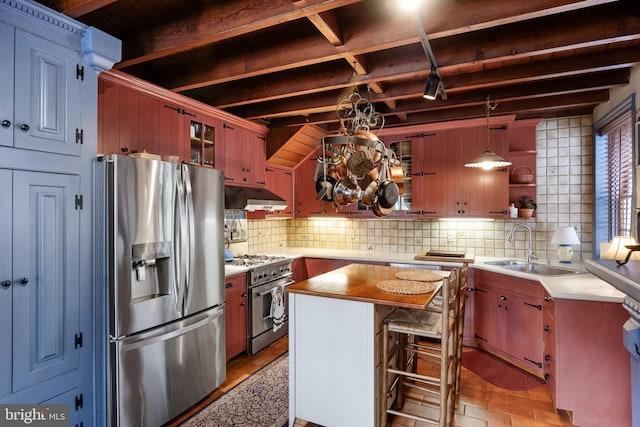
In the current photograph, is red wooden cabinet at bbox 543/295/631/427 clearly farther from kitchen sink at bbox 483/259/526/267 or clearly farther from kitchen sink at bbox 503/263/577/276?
kitchen sink at bbox 483/259/526/267

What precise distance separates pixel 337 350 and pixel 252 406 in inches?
36.3

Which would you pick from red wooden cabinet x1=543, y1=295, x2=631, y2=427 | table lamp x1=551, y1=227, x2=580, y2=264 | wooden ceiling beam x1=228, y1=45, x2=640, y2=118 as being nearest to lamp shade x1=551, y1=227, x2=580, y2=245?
table lamp x1=551, y1=227, x2=580, y2=264

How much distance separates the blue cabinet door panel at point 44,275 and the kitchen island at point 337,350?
4.32 ft

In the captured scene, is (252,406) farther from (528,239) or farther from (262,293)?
(528,239)

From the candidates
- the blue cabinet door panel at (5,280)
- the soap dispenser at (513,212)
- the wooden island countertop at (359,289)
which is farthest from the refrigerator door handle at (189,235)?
the soap dispenser at (513,212)

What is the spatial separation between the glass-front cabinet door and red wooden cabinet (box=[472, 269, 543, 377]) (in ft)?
9.72

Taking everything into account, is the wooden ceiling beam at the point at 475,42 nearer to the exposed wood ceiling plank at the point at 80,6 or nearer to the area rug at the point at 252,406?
the exposed wood ceiling plank at the point at 80,6

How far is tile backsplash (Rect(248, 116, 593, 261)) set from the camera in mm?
3734

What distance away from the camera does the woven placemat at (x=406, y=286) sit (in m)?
2.18

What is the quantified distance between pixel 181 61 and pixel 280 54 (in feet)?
3.25

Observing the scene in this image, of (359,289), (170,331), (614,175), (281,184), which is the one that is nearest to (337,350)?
(359,289)

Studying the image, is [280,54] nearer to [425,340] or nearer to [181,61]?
[181,61]

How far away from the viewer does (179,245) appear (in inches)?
98.5

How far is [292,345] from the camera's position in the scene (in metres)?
2.38
